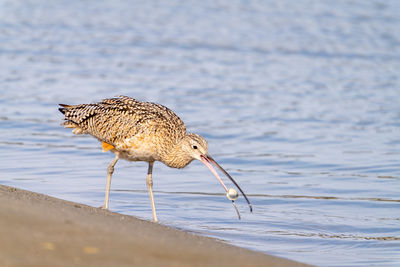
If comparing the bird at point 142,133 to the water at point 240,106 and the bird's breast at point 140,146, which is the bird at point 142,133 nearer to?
the bird's breast at point 140,146

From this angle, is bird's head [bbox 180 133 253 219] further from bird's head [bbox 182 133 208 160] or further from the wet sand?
the wet sand

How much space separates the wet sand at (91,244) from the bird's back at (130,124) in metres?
2.13

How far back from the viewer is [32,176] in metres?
8.52

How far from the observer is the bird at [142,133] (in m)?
7.41

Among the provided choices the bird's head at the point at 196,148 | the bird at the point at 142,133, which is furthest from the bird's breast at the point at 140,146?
the bird's head at the point at 196,148

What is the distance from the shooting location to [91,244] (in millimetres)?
4508

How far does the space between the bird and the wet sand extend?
209 cm

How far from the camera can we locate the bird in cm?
741

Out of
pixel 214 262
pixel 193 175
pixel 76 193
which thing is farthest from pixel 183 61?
pixel 214 262

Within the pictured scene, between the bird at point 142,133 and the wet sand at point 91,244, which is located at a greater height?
the bird at point 142,133

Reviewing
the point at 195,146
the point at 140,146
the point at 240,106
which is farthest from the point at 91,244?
the point at 240,106

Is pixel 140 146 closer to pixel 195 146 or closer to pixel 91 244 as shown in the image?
pixel 195 146

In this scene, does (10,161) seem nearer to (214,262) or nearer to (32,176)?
(32,176)

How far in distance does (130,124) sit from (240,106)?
5331 millimetres
